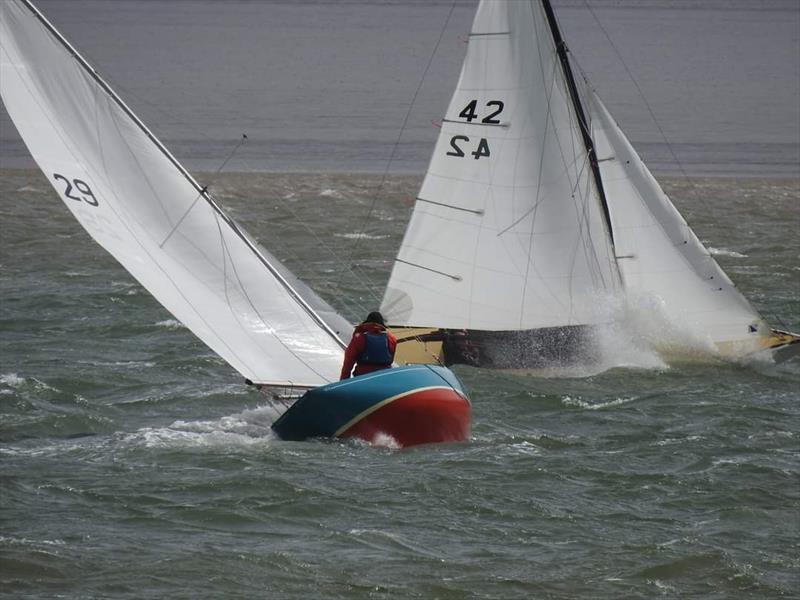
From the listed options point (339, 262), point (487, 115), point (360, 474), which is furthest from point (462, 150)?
point (339, 262)

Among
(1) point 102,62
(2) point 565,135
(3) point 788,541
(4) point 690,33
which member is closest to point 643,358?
(2) point 565,135

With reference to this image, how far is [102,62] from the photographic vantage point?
77.4 metres

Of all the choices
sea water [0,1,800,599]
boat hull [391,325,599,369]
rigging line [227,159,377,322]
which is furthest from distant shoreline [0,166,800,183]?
boat hull [391,325,599,369]

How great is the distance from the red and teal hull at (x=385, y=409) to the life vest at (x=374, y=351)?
0.44 metres

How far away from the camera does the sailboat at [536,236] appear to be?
2428cm

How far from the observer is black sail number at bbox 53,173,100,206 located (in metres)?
19.5

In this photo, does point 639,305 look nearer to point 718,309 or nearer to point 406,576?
point 718,309

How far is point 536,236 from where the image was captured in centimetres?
2506

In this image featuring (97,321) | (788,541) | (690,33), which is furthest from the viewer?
(690,33)

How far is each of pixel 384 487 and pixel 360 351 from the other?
2.08 meters

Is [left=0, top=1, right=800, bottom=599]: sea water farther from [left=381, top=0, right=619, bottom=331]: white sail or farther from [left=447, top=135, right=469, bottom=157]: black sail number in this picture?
[left=447, top=135, right=469, bottom=157]: black sail number

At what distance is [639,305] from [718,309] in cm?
126

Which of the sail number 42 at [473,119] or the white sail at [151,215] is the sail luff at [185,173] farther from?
the sail number 42 at [473,119]

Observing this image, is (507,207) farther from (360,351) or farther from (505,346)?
(360,351)
